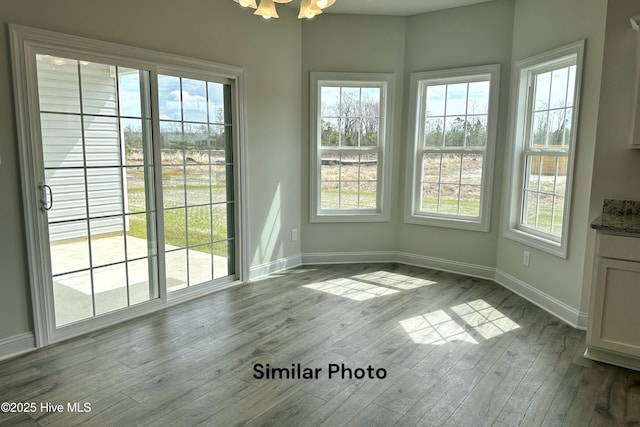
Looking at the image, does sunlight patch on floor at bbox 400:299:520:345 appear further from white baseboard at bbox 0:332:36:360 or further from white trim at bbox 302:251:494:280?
white baseboard at bbox 0:332:36:360

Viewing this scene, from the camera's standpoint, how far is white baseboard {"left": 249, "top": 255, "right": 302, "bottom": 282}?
15.5 ft

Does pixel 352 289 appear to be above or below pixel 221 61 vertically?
below

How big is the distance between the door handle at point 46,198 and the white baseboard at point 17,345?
88 centimetres

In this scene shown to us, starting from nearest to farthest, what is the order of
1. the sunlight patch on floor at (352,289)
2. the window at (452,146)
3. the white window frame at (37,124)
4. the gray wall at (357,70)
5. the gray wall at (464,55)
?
the white window frame at (37,124)
the gray wall at (357,70)
the sunlight patch on floor at (352,289)
the gray wall at (464,55)
the window at (452,146)

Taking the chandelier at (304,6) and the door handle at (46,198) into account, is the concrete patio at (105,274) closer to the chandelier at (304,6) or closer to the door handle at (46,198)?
the door handle at (46,198)

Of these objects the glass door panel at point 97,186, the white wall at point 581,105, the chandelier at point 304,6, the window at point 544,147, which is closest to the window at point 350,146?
the window at point 544,147

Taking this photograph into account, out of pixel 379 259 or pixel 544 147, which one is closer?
pixel 544 147

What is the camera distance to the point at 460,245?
4.92 metres

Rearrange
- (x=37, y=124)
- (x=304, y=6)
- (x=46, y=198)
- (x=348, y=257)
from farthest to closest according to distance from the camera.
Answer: (x=348, y=257), (x=46, y=198), (x=37, y=124), (x=304, y=6)

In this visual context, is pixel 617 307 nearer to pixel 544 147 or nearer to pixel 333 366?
pixel 544 147

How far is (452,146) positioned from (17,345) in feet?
14.4

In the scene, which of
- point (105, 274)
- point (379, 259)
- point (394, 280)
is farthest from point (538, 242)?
point (105, 274)

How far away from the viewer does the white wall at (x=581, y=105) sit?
10.8 feet

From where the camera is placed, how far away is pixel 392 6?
462cm
